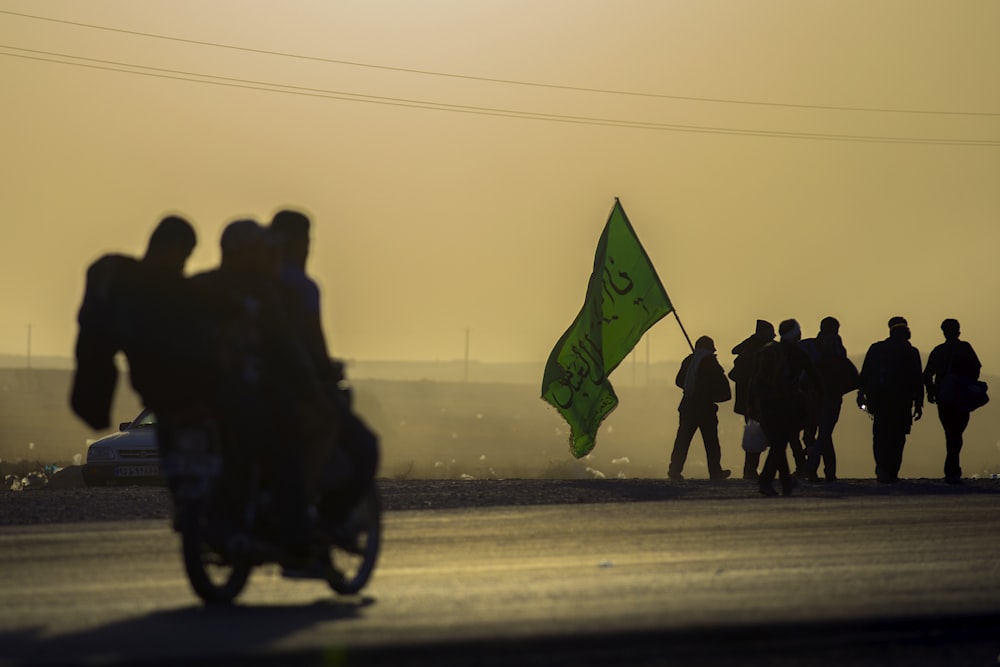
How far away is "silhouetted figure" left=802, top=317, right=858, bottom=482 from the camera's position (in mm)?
24109

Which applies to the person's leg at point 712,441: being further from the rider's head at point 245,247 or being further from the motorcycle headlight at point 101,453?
the rider's head at point 245,247

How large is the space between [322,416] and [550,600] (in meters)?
1.48

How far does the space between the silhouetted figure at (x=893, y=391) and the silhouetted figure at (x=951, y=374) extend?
33cm

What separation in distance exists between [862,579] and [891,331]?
47.4ft

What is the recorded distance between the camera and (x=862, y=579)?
34.9 feet

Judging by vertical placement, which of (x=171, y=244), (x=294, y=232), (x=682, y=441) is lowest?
(x=682, y=441)

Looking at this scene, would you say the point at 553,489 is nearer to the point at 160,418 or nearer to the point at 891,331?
the point at 891,331

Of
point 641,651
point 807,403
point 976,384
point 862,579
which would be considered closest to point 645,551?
point 862,579

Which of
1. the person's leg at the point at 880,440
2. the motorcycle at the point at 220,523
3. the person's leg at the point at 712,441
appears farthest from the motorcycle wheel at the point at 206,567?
the person's leg at the point at 880,440

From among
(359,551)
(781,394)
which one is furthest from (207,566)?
(781,394)

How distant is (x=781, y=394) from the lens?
65.6 feet

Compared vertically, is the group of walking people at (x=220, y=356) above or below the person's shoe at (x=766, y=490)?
above

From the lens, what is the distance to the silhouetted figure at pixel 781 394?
19969mm

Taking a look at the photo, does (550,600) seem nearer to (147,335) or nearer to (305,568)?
(305,568)
